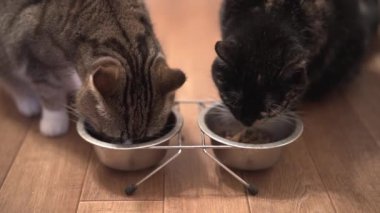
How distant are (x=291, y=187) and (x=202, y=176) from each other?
0.30 m

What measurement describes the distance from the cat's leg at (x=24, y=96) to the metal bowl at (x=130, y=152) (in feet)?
1.47

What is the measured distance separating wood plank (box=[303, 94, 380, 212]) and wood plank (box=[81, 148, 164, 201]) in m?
0.57

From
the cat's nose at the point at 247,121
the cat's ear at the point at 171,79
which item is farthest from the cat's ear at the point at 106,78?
the cat's nose at the point at 247,121

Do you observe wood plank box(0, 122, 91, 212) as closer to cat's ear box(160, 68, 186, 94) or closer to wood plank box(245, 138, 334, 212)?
cat's ear box(160, 68, 186, 94)

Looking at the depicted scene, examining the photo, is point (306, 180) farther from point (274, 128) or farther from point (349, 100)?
point (349, 100)

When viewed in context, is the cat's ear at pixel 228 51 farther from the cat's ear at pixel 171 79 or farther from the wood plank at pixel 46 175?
the wood plank at pixel 46 175

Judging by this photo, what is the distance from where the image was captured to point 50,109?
5.81 ft

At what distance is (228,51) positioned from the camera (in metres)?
1.44

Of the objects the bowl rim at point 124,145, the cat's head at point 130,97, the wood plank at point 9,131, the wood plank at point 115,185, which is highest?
the cat's head at point 130,97

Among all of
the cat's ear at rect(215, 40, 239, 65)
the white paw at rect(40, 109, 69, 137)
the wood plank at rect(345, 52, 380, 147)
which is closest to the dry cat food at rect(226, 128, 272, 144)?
the cat's ear at rect(215, 40, 239, 65)

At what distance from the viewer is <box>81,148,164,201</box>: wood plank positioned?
4.77 feet

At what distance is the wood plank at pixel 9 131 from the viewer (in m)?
1.62

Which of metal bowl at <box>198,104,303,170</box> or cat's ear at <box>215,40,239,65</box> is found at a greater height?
cat's ear at <box>215,40,239,65</box>

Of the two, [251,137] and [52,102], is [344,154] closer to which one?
[251,137]
